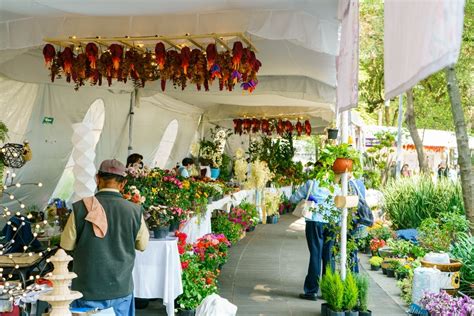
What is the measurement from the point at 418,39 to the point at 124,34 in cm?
515

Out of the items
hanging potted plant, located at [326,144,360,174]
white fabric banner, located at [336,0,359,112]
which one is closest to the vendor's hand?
hanging potted plant, located at [326,144,360,174]

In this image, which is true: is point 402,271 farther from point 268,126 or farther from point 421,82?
point 421,82

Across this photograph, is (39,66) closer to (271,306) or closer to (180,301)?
(180,301)

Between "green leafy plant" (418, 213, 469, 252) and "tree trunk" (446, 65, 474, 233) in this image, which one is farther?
"green leafy plant" (418, 213, 469, 252)

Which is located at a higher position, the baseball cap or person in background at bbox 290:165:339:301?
the baseball cap

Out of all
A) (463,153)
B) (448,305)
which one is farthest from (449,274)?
(463,153)

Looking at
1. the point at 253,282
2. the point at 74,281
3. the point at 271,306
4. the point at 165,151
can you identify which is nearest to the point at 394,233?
the point at 253,282

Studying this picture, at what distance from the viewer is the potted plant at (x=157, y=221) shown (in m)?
6.48

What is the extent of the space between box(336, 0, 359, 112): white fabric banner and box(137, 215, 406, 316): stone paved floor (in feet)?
9.73

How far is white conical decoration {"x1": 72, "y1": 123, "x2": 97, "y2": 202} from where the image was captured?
941 centimetres

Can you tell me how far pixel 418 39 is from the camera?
220 centimetres

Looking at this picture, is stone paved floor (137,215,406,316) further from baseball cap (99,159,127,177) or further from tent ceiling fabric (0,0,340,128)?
tent ceiling fabric (0,0,340,128)

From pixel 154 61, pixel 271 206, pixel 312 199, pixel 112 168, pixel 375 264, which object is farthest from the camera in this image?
pixel 271 206

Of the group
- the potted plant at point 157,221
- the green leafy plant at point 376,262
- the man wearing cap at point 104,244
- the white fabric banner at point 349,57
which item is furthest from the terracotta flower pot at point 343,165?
the green leafy plant at point 376,262
